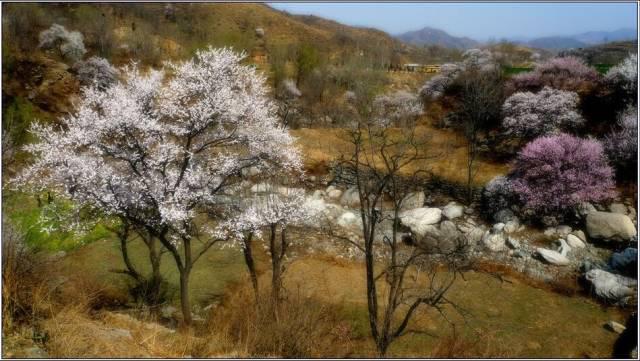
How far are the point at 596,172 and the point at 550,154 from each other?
6.56ft

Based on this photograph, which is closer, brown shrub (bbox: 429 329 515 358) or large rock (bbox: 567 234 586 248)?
brown shrub (bbox: 429 329 515 358)

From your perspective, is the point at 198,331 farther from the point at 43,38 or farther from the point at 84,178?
the point at 43,38

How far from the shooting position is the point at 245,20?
86125 millimetres

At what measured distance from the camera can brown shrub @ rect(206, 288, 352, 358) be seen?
9016mm

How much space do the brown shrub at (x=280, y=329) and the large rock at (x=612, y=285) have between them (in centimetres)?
885

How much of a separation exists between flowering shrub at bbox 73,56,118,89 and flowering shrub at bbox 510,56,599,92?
32389mm

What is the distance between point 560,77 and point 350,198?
18653 millimetres

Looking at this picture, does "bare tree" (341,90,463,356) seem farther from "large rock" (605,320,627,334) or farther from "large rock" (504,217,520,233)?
"large rock" (605,320,627,334)

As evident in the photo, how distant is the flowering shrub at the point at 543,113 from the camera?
26359 mm

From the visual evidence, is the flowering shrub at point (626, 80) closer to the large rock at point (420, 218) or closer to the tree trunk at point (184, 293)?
the large rock at point (420, 218)

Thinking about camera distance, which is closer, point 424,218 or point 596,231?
point 596,231

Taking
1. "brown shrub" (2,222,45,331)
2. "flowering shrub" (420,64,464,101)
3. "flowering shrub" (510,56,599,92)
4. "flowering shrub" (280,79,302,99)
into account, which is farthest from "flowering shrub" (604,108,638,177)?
"flowering shrub" (280,79,302,99)

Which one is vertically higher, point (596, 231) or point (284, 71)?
point (284, 71)

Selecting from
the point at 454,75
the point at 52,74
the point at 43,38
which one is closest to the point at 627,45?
the point at 454,75
